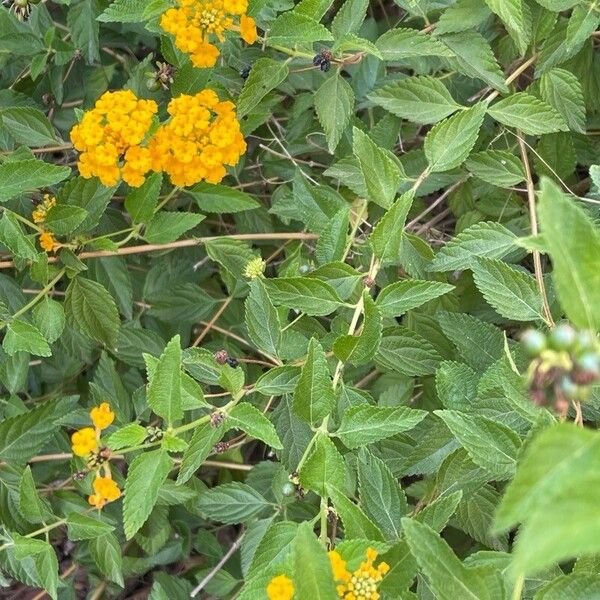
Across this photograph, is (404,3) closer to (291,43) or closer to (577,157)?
(291,43)

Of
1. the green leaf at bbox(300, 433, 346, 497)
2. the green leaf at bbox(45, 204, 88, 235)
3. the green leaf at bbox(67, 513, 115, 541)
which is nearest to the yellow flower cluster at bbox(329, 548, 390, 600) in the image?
the green leaf at bbox(300, 433, 346, 497)

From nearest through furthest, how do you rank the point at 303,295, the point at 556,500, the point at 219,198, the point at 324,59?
the point at 556,500 → the point at 303,295 → the point at 324,59 → the point at 219,198

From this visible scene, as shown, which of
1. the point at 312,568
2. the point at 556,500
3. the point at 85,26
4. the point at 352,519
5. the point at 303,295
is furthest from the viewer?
the point at 85,26

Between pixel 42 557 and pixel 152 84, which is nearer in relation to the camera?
pixel 42 557

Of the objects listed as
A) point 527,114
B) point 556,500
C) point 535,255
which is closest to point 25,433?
point 535,255

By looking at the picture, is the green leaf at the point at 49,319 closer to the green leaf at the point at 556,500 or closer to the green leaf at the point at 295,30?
the green leaf at the point at 295,30

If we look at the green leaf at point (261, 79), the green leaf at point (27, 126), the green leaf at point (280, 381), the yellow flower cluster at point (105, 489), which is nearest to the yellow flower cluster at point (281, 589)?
the green leaf at point (280, 381)

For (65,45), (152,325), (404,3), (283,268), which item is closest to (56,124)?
(65,45)

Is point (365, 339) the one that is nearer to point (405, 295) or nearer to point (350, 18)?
point (405, 295)
